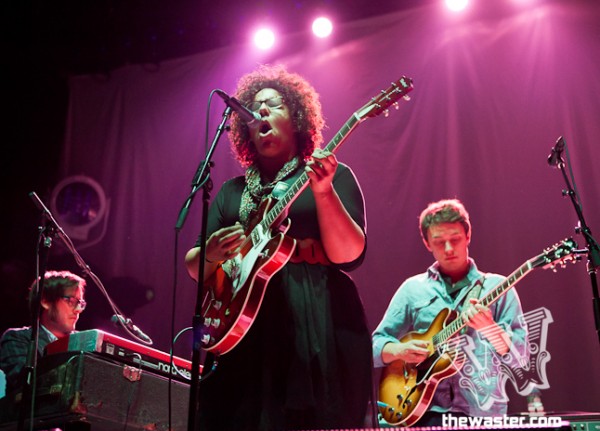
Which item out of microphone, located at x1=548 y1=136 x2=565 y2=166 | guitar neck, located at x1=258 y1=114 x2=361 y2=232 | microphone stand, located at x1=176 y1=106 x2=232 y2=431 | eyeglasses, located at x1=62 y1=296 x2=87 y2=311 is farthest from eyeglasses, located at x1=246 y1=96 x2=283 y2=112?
eyeglasses, located at x1=62 y1=296 x2=87 y2=311

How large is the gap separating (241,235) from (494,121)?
2.74m

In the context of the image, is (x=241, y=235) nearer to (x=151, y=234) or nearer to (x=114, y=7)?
(x=151, y=234)

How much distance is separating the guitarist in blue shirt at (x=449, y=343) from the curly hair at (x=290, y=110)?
56.9 inches

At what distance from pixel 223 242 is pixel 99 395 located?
0.87 meters

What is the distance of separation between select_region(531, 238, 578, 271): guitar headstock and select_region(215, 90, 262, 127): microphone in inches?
74.1

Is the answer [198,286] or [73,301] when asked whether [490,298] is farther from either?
[73,301]

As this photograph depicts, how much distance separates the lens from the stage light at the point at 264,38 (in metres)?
5.69

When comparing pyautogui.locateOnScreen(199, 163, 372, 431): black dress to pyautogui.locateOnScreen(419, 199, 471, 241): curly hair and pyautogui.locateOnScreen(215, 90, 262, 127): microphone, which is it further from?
pyautogui.locateOnScreen(419, 199, 471, 241): curly hair

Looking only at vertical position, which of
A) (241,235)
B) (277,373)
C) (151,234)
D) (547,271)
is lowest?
(277,373)

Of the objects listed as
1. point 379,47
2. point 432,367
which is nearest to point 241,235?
point 432,367

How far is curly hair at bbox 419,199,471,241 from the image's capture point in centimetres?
425

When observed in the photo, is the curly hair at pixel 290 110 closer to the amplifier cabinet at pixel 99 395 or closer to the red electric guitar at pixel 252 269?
the red electric guitar at pixel 252 269

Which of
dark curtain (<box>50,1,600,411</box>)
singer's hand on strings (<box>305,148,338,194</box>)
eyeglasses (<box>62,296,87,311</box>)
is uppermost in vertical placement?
dark curtain (<box>50,1,600,411</box>)

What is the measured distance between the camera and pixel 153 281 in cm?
531
